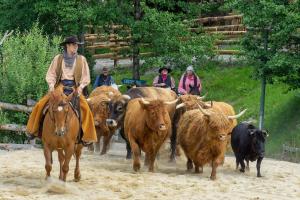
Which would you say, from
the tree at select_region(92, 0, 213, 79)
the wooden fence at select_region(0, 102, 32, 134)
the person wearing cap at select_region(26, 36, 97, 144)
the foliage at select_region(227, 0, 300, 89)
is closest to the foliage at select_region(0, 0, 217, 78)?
the tree at select_region(92, 0, 213, 79)

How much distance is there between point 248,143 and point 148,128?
7.93 ft

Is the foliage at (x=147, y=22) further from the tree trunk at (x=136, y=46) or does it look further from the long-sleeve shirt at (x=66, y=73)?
the long-sleeve shirt at (x=66, y=73)

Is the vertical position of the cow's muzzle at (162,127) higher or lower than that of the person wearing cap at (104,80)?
lower

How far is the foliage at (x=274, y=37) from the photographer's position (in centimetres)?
2211

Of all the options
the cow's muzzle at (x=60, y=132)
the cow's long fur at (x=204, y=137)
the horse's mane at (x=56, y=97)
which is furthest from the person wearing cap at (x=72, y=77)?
the cow's long fur at (x=204, y=137)

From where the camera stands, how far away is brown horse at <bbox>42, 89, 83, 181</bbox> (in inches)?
546

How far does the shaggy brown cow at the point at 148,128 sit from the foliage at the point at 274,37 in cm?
571

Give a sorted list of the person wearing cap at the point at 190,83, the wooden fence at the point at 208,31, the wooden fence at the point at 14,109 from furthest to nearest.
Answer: the wooden fence at the point at 208,31
the wooden fence at the point at 14,109
the person wearing cap at the point at 190,83

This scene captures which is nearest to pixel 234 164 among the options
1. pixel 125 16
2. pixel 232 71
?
pixel 125 16

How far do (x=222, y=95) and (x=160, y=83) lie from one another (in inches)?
337

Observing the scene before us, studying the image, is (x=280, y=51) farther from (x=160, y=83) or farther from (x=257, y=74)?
(x=160, y=83)

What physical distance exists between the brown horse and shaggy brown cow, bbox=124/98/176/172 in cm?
285

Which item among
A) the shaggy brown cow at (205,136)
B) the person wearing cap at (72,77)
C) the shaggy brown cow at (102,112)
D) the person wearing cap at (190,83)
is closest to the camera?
the person wearing cap at (72,77)

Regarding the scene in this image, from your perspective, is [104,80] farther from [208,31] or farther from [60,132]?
[208,31]
